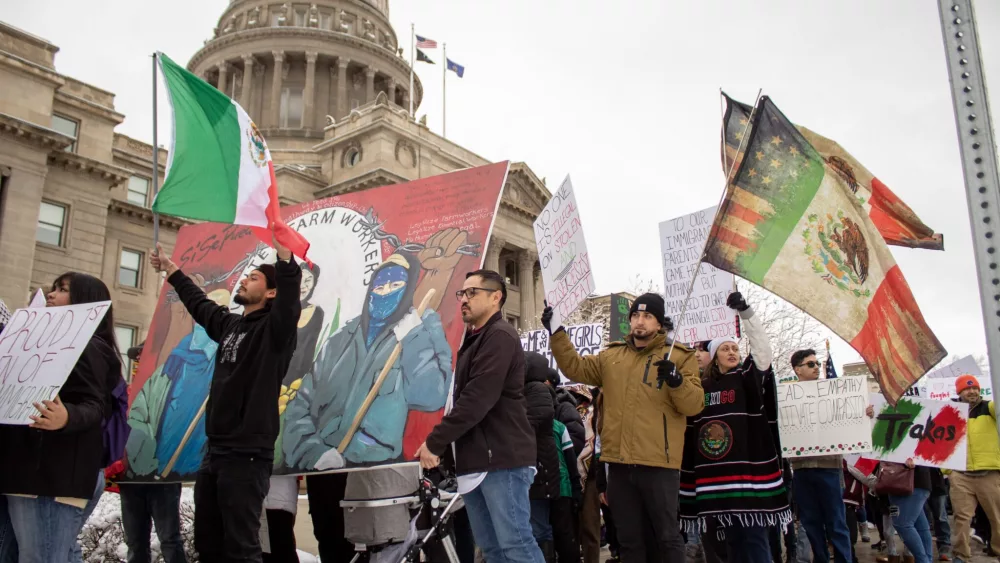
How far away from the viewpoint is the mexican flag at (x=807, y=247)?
4.69 metres

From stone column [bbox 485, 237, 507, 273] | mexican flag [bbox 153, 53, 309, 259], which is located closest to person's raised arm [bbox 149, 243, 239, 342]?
mexican flag [bbox 153, 53, 309, 259]

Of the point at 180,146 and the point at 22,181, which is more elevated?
the point at 22,181

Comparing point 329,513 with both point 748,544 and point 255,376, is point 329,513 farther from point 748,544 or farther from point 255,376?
point 748,544

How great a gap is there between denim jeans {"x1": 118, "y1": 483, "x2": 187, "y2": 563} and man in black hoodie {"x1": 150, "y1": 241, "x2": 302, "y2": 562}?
160 centimetres

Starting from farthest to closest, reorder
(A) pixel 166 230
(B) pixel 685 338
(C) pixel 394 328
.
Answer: (A) pixel 166 230 → (B) pixel 685 338 → (C) pixel 394 328

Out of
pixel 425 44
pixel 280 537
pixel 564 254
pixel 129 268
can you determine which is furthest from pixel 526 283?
pixel 280 537

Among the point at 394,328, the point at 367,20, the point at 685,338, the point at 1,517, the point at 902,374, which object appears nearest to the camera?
the point at 1,517

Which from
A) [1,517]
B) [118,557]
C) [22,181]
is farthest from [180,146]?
[22,181]

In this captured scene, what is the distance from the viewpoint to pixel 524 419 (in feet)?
14.6

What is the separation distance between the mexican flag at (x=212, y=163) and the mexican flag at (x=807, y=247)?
275cm

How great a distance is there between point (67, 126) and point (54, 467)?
3131cm

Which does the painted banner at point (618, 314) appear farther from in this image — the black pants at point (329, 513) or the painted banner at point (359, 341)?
the black pants at point (329, 513)

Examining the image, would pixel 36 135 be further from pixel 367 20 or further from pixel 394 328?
pixel 367 20

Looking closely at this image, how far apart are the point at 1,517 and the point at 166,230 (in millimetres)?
32841
